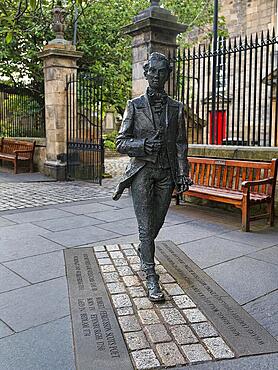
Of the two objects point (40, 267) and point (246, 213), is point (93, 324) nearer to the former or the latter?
point (40, 267)

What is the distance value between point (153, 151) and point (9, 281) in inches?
74.9

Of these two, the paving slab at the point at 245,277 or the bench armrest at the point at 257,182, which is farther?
the bench armrest at the point at 257,182

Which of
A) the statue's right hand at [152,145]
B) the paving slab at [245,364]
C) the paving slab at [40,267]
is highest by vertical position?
the statue's right hand at [152,145]

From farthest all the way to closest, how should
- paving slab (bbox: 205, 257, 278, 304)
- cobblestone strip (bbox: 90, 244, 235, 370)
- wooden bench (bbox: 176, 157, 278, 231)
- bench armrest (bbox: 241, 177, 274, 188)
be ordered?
wooden bench (bbox: 176, 157, 278, 231)
bench armrest (bbox: 241, 177, 274, 188)
paving slab (bbox: 205, 257, 278, 304)
cobblestone strip (bbox: 90, 244, 235, 370)

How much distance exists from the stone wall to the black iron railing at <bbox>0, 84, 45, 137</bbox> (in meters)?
13.4

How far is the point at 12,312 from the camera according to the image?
344 cm

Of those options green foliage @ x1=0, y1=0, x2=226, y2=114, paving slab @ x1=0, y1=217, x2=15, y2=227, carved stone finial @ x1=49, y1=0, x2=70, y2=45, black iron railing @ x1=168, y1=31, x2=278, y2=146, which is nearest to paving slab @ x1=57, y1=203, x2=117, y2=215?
paving slab @ x1=0, y1=217, x2=15, y2=227

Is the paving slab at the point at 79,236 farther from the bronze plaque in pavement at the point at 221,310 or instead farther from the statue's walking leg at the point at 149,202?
the statue's walking leg at the point at 149,202

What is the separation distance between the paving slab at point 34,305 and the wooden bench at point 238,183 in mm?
3121

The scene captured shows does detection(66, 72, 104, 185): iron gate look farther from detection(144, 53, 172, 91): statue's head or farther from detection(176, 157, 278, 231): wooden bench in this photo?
detection(144, 53, 172, 91): statue's head

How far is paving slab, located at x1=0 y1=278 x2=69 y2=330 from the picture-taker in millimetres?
3291

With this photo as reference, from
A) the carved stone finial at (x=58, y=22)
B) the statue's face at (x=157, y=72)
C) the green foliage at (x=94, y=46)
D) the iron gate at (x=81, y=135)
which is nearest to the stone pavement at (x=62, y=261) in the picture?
the statue's face at (x=157, y=72)

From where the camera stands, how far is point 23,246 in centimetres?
529

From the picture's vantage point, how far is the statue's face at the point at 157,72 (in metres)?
3.48
